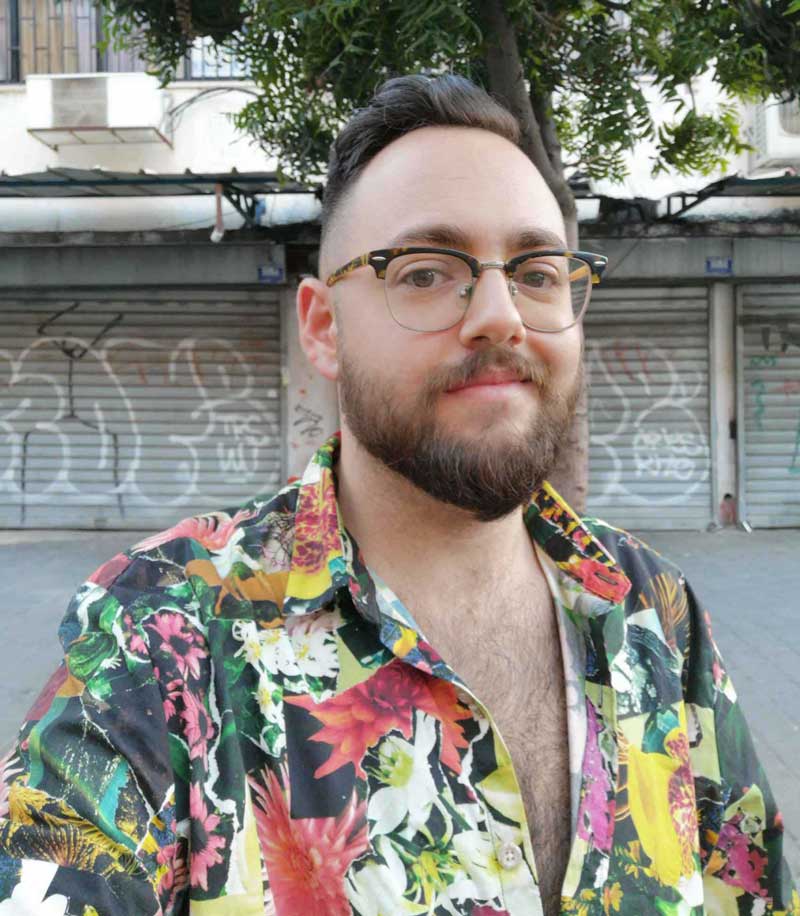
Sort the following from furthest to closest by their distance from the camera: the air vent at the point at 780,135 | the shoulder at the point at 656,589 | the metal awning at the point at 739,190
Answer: the air vent at the point at 780,135 → the metal awning at the point at 739,190 → the shoulder at the point at 656,589

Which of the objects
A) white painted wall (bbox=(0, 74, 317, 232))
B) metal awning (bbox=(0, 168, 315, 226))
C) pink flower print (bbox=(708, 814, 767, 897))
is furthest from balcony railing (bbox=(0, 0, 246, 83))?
pink flower print (bbox=(708, 814, 767, 897))

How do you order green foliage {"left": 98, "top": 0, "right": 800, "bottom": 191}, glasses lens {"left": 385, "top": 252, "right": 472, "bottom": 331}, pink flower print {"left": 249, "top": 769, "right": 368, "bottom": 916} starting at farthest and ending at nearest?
green foliage {"left": 98, "top": 0, "right": 800, "bottom": 191}
glasses lens {"left": 385, "top": 252, "right": 472, "bottom": 331}
pink flower print {"left": 249, "top": 769, "right": 368, "bottom": 916}

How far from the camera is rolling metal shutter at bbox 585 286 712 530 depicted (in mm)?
10617

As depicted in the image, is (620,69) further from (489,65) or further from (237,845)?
(237,845)

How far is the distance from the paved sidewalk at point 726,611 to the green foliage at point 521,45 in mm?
2940

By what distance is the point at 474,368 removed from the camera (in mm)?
1384

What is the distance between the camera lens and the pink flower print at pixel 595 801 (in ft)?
4.33

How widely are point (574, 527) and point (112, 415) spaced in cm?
993

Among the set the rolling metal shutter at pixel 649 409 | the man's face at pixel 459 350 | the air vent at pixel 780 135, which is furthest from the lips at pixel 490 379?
the rolling metal shutter at pixel 649 409

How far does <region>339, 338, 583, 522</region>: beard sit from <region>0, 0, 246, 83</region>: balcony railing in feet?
32.6

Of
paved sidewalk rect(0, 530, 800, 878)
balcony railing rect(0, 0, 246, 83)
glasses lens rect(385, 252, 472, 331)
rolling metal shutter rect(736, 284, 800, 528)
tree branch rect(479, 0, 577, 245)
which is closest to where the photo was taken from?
glasses lens rect(385, 252, 472, 331)

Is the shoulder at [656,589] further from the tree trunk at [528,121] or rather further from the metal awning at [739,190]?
the metal awning at [739,190]

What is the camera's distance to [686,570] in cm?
845

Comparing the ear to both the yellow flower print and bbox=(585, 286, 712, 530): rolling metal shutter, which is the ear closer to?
the yellow flower print
